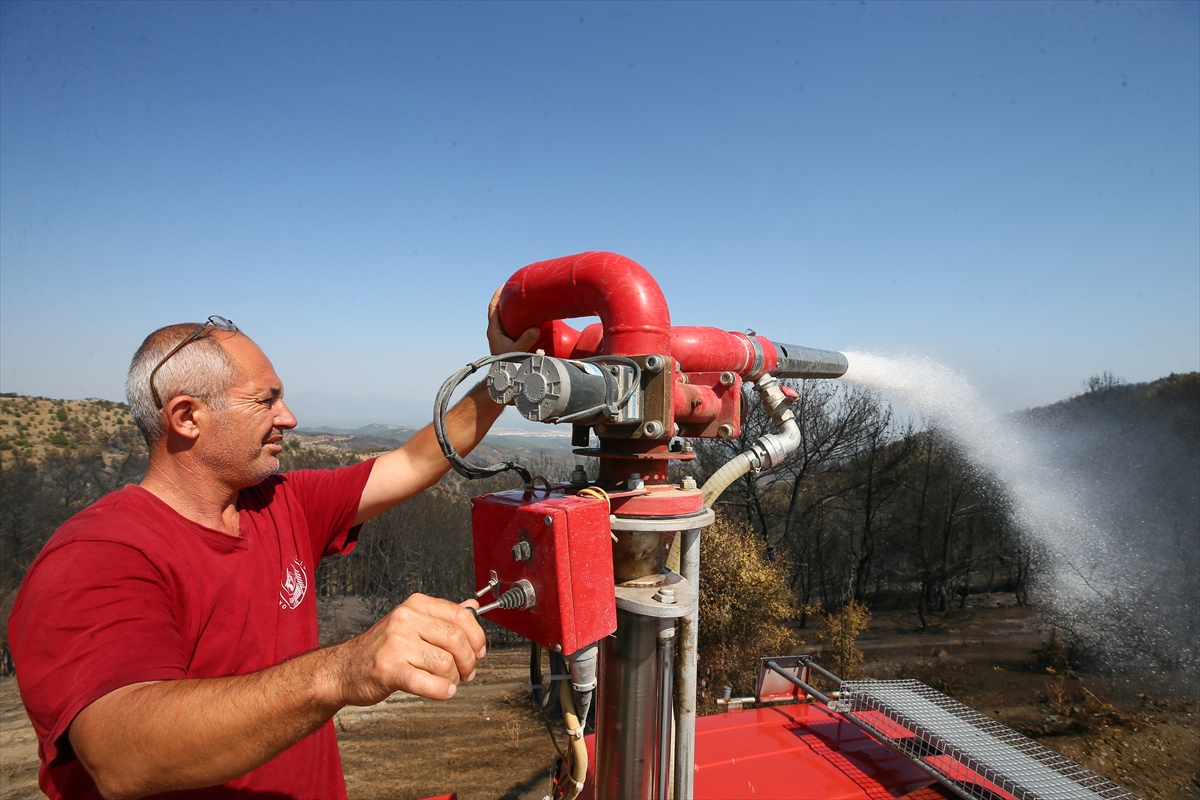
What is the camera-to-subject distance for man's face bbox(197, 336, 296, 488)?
2.16 m

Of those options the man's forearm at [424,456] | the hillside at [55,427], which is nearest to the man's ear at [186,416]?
the man's forearm at [424,456]

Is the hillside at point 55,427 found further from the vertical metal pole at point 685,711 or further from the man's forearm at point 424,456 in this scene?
the vertical metal pole at point 685,711

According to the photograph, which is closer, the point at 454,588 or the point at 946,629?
the point at 946,629

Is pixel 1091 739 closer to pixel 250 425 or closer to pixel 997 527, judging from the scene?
pixel 997 527

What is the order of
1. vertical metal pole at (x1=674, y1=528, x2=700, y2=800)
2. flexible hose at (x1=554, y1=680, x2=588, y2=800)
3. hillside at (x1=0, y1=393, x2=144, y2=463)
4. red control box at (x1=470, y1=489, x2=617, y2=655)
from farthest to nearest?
hillside at (x1=0, y1=393, x2=144, y2=463), vertical metal pole at (x1=674, y1=528, x2=700, y2=800), flexible hose at (x1=554, y1=680, x2=588, y2=800), red control box at (x1=470, y1=489, x2=617, y2=655)

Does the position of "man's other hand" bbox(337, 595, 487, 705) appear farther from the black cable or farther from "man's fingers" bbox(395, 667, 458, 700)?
the black cable

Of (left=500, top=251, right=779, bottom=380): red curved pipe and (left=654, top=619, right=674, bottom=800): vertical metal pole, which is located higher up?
(left=500, top=251, right=779, bottom=380): red curved pipe

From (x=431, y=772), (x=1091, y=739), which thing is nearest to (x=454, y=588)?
(x=431, y=772)

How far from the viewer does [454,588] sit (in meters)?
35.1

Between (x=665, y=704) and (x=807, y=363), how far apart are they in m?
2.28

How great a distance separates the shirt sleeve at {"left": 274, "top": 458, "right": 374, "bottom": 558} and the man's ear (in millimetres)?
660

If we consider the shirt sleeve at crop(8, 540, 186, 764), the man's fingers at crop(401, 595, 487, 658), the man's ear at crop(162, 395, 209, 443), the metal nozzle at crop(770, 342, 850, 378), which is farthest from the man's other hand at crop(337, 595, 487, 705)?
the metal nozzle at crop(770, 342, 850, 378)

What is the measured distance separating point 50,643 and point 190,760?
52 cm

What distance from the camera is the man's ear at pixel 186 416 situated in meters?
2.10
